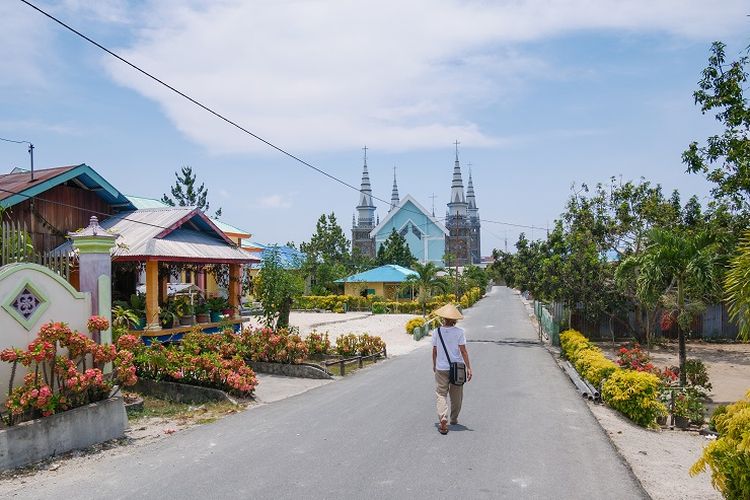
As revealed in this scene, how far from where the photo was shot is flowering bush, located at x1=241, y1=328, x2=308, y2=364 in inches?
557

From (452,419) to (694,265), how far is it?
677 centimetres

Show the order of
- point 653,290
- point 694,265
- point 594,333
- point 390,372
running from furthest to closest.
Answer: point 594,333 < point 390,372 < point 653,290 < point 694,265

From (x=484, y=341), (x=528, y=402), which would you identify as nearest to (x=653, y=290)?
(x=528, y=402)

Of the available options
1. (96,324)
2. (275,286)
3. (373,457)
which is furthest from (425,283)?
(373,457)

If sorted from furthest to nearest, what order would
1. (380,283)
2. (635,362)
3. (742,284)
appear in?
(380,283), (635,362), (742,284)

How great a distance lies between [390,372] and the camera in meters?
14.9

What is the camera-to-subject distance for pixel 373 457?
6719 millimetres

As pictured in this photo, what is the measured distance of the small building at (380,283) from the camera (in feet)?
164

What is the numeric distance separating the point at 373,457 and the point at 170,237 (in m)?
11.5

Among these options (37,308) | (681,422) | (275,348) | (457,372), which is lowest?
(681,422)

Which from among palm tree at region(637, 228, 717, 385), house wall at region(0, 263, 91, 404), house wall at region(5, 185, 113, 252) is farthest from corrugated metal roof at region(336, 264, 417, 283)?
house wall at region(0, 263, 91, 404)

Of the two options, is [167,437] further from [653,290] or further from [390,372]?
[653,290]

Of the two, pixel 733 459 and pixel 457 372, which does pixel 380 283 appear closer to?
pixel 457 372

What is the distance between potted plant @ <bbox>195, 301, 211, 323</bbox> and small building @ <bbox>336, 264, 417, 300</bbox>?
107 ft
